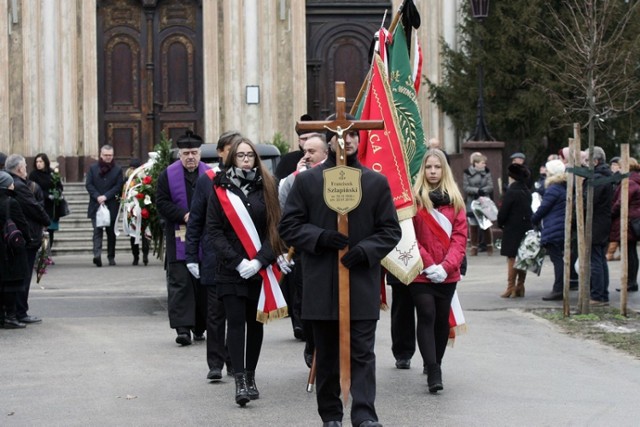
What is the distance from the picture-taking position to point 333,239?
798cm

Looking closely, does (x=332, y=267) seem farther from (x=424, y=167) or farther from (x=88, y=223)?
(x=88, y=223)

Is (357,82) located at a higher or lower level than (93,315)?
higher

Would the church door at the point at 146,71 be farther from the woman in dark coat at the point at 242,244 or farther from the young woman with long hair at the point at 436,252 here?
the woman in dark coat at the point at 242,244

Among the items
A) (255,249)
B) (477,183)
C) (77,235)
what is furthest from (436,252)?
(77,235)

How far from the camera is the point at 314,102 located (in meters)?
27.8

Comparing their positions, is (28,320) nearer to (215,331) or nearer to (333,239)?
(215,331)

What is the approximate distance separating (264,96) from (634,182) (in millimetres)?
11558

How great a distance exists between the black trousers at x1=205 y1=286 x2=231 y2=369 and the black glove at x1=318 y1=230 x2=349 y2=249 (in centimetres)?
215

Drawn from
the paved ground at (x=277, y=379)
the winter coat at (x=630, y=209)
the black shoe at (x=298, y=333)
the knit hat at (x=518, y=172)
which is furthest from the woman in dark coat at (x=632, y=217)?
the black shoe at (x=298, y=333)

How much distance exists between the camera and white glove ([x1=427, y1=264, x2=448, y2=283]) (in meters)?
9.73

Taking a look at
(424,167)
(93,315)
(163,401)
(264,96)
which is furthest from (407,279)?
(264,96)

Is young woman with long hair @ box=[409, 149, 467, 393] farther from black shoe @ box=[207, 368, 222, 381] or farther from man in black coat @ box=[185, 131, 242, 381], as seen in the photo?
black shoe @ box=[207, 368, 222, 381]

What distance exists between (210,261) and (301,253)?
1.85 meters

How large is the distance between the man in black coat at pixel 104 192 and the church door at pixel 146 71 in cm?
590
